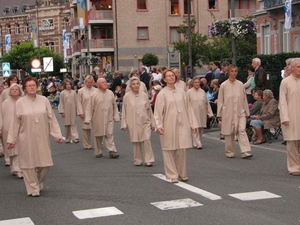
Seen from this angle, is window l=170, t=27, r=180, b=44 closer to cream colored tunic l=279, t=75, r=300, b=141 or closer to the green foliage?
the green foliage

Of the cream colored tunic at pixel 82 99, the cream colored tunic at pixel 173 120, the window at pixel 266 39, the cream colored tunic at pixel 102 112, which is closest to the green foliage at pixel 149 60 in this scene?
the window at pixel 266 39

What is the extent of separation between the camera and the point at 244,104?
1451 centimetres

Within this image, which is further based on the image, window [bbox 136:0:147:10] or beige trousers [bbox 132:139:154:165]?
window [bbox 136:0:147:10]

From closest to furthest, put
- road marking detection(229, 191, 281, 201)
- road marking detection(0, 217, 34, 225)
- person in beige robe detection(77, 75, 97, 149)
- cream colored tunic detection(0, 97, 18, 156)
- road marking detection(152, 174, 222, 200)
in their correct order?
road marking detection(0, 217, 34, 225) < road marking detection(229, 191, 281, 201) < road marking detection(152, 174, 222, 200) < cream colored tunic detection(0, 97, 18, 156) < person in beige robe detection(77, 75, 97, 149)

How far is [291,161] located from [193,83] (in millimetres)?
5365

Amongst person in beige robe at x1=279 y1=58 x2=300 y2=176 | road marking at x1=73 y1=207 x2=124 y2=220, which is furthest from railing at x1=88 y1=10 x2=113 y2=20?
road marking at x1=73 y1=207 x2=124 y2=220

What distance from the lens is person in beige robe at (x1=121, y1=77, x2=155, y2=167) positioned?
45.1ft

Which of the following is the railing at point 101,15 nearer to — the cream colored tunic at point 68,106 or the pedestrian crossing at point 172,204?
the cream colored tunic at point 68,106

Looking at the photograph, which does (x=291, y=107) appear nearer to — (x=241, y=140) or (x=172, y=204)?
(x=241, y=140)

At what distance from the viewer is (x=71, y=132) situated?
64.2 ft

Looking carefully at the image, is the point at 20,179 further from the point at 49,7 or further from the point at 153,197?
the point at 49,7

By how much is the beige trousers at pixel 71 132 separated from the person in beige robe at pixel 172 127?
27.4 feet

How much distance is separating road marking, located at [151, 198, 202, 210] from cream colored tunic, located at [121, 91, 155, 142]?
14.1 feet

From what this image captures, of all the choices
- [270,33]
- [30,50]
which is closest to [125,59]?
[270,33]
